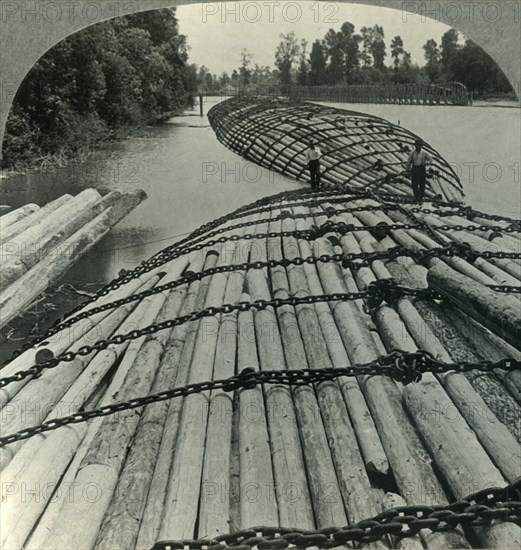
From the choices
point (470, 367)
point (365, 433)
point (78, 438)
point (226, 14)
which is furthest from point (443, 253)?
point (78, 438)

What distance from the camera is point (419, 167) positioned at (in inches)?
159

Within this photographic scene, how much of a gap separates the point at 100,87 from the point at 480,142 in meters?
2.10

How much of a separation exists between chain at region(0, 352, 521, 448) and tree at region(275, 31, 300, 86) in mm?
1662

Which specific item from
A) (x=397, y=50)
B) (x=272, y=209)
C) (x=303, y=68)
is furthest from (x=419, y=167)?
(x=303, y=68)

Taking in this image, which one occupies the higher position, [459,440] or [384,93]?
[384,93]

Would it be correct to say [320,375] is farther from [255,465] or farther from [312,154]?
[312,154]

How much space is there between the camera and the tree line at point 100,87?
2.82 meters

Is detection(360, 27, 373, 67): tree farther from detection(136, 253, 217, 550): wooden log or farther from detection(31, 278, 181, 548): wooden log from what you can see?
detection(31, 278, 181, 548): wooden log

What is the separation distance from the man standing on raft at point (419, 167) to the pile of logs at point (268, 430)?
1.10 meters

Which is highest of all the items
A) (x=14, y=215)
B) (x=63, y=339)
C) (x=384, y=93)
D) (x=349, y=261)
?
(x=384, y=93)

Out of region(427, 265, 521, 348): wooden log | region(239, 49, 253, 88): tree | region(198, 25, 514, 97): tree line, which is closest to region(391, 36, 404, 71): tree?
region(198, 25, 514, 97): tree line

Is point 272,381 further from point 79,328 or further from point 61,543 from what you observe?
Result: point 79,328

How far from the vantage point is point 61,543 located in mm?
1515

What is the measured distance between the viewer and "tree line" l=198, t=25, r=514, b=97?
2705 mm
